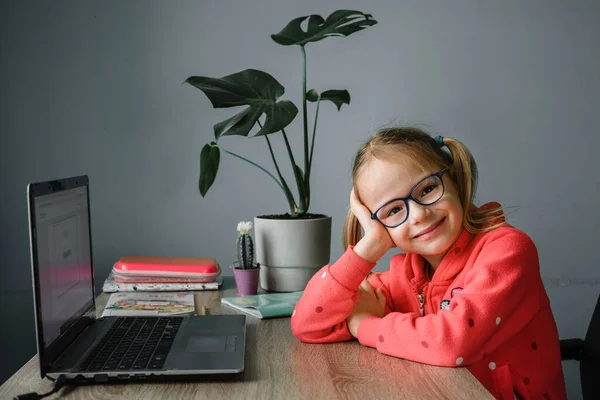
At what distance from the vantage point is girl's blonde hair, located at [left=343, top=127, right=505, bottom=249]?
1.07m

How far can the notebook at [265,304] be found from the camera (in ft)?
3.97

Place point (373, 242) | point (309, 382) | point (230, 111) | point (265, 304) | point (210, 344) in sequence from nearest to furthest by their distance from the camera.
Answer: point (309, 382) → point (210, 344) → point (373, 242) → point (265, 304) → point (230, 111)

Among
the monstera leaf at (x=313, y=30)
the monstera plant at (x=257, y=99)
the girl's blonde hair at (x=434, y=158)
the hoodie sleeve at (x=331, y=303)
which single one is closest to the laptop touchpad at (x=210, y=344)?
the hoodie sleeve at (x=331, y=303)

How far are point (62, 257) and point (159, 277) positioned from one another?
2.02 ft

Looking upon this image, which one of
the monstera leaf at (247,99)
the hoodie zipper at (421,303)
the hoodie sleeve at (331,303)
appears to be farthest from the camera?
the monstera leaf at (247,99)

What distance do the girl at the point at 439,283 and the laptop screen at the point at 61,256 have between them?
0.36m

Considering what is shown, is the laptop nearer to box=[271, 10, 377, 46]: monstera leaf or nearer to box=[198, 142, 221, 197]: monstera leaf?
box=[198, 142, 221, 197]: monstera leaf

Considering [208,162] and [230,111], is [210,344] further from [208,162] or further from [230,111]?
[230,111]

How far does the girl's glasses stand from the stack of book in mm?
601

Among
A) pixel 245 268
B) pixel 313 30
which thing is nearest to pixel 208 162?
pixel 245 268

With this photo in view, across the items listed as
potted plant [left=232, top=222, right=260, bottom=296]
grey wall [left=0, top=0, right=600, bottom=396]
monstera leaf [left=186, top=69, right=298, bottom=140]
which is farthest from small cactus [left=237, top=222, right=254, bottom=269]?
grey wall [left=0, top=0, right=600, bottom=396]

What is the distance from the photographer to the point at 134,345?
93 centimetres

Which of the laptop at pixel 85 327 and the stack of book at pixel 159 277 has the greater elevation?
the laptop at pixel 85 327

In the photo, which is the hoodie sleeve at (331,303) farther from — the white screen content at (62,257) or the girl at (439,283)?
the white screen content at (62,257)
